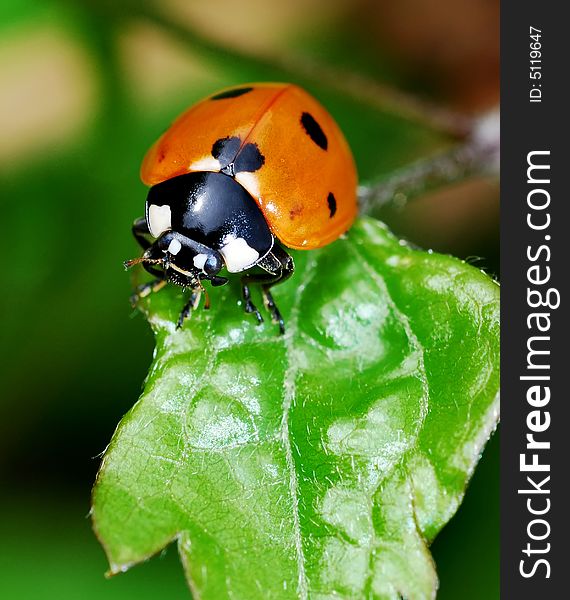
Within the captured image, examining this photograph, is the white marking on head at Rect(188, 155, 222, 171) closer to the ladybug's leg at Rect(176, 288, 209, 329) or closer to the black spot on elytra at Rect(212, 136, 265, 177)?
the black spot on elytra at Rect(212, 136, 265, 177)

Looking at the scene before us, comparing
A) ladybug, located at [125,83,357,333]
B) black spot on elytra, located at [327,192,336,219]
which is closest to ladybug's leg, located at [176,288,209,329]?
ladybug, located at [125,83,357,333]

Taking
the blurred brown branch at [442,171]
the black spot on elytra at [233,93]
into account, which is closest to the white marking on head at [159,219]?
the black spot on elytra at [233,93]

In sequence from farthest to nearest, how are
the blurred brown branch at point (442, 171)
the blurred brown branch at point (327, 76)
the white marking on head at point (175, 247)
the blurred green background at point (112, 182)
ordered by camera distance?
the blurred green background at point (112, 182)
the blurred brown branch at point (327, 76)
the blurred brown branch at point (442, 171)
the white marking on head at point (175, 247)

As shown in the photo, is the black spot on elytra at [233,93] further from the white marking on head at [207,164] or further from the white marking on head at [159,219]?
the white marking on head at [159,219]


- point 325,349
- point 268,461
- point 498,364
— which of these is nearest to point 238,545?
point 268,461

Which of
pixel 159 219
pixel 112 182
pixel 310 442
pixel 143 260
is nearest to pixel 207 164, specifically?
pixel 159 219
